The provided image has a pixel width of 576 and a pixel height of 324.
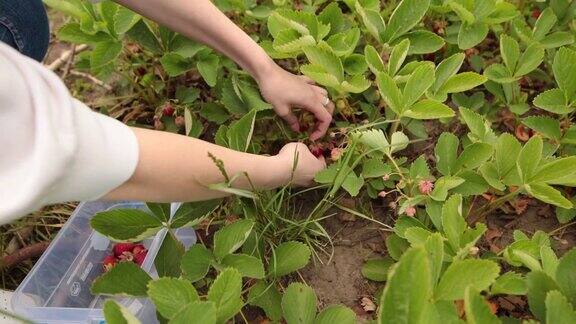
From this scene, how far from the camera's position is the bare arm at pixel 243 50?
1247 millimetres

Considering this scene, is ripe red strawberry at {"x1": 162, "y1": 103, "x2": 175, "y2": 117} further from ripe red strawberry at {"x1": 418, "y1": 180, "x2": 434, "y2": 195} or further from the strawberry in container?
ripe red strawberry at {"x1": 418, "y1": 180, "x2": 434, "y2": 195}

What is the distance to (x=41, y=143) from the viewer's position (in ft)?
2.29

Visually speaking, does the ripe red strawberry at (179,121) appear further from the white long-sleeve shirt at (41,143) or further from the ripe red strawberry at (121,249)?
the white long-sleeve shirt at (41,143)

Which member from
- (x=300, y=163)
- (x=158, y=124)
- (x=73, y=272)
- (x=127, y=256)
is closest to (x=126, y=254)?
(x=127, y=256)

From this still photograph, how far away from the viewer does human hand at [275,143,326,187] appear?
1.24 metres

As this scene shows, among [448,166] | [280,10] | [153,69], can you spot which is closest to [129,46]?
[153,69]

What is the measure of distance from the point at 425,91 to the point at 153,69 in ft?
2.82

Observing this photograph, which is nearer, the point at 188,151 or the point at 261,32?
the point at 188,151

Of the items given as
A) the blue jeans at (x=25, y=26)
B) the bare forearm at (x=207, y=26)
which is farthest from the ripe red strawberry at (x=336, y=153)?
the blue jeans at (x=25, y=26)

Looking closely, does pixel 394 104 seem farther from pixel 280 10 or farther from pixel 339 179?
pixel 280 10

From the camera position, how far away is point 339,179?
1247 mm

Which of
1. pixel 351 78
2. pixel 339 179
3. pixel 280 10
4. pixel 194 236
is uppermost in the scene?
pixel 280 10

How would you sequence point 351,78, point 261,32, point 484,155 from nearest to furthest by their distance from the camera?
point 484,155 → point 351,78 → point 261,32

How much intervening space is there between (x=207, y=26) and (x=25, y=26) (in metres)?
0.40
